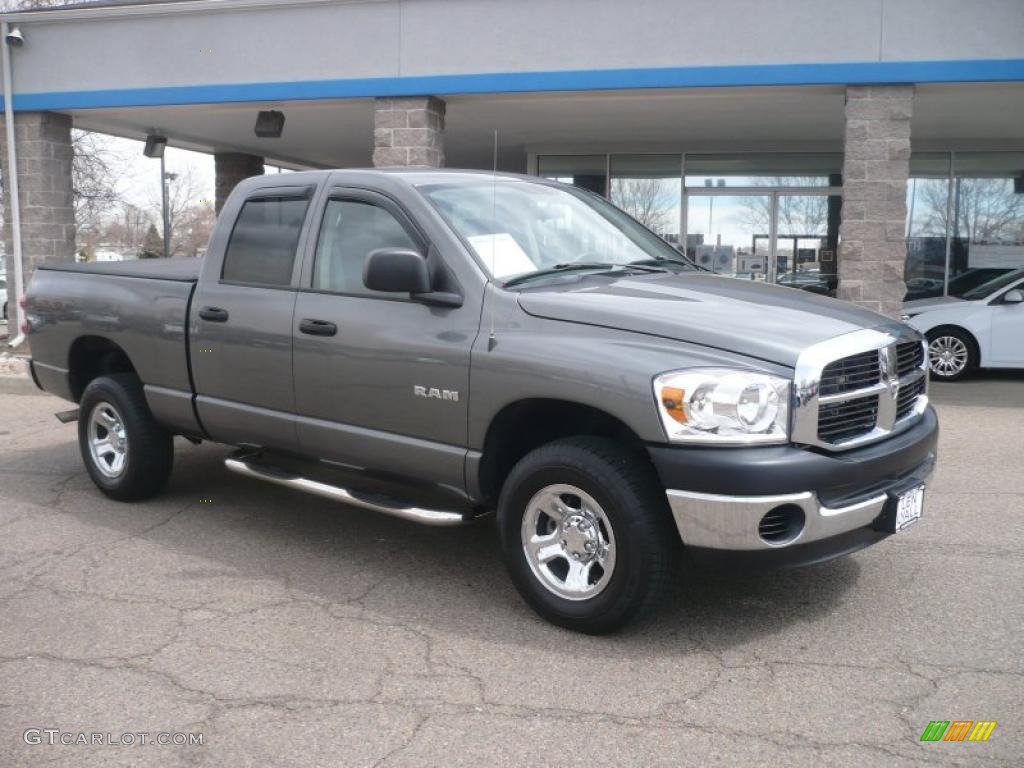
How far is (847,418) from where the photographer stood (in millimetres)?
3902

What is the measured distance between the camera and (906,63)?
10125 mm

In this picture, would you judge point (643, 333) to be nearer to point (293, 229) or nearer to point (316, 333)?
point (316, 333)

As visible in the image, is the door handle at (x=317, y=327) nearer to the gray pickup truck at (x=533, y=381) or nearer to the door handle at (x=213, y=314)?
the gray pickup truck at (x=533, y=381)

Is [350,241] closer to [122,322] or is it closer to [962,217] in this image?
[122,322]

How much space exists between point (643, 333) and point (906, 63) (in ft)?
25.6

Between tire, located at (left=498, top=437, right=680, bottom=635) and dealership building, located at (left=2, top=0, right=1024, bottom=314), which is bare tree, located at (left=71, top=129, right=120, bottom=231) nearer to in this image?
dealership building, located at (left=2, top=0, right=1024, bottom=314)

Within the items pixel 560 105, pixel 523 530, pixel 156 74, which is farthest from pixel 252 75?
pixel 523 530

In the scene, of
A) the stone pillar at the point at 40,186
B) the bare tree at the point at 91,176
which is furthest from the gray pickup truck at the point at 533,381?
the bare tree at the point at 91,176

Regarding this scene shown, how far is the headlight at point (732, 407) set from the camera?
3.64 metres

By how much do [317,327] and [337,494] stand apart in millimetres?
836

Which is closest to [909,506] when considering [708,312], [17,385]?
[708,312]

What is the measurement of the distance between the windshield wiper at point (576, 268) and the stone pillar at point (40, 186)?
1114cm

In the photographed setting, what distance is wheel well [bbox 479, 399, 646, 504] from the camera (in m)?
4.19

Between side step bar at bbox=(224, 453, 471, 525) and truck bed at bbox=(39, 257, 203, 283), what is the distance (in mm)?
1129
